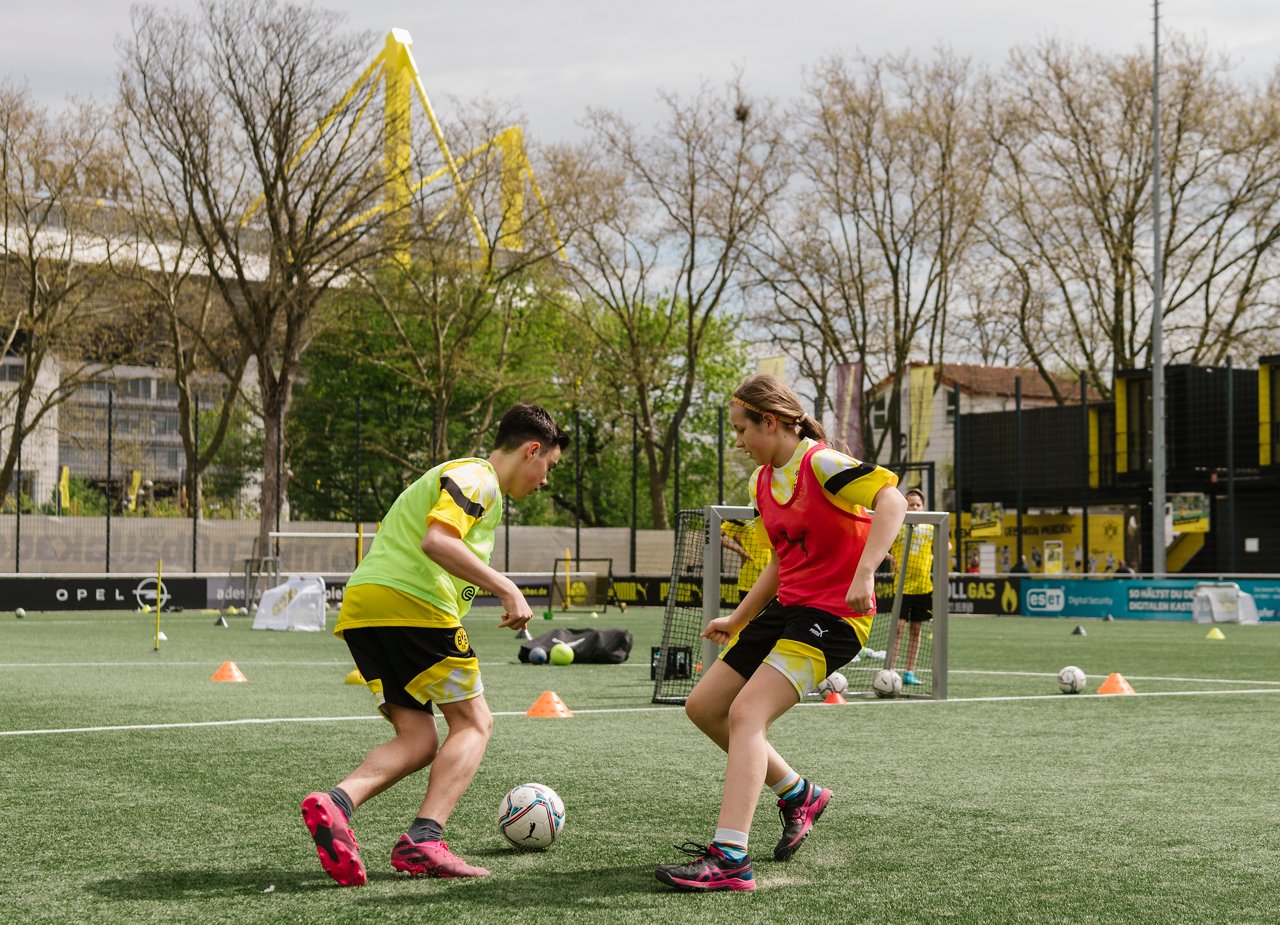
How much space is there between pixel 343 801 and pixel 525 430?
4.44ft

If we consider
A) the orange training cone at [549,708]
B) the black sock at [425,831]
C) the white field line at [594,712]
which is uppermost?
the black sock at [425,831]

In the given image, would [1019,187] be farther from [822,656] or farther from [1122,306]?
[822,656]

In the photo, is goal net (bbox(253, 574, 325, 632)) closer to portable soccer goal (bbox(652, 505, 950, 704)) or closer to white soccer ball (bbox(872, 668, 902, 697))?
portable soccer goal (bbox(652, 505, 950, 704))

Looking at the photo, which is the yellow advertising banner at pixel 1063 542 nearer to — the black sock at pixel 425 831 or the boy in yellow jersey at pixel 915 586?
the boy in yellow jersey at pixel 915 586

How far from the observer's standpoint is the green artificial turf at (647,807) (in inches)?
180

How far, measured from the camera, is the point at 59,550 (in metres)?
31.7

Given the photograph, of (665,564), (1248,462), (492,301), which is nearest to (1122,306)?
(1248,462)

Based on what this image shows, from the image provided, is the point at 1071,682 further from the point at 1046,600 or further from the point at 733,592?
the point at 1046,600

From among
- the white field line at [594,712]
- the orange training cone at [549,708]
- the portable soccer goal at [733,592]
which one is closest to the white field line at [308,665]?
the white field line at [594,712]

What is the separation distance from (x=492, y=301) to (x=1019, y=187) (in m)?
14.8

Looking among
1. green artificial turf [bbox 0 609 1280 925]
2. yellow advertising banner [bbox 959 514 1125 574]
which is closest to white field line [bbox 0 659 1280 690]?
green artificial turf [bbox 0 609 1280 925]

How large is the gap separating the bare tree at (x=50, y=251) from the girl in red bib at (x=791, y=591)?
32.2 meters

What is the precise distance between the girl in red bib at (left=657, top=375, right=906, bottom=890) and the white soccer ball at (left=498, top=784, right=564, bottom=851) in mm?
542

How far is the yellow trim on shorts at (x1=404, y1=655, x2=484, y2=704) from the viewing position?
5.00 metres
